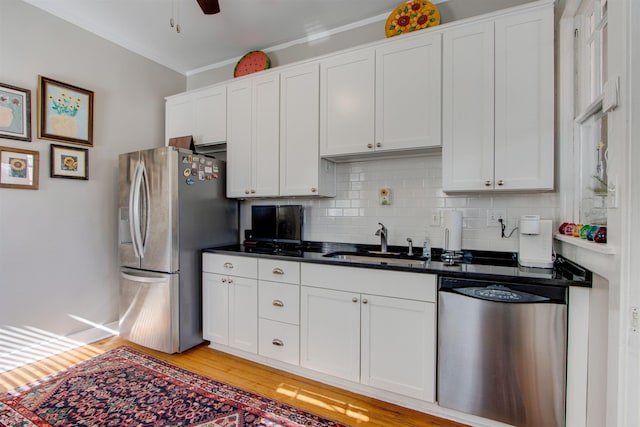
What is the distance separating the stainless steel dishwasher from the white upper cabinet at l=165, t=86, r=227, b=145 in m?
2.54

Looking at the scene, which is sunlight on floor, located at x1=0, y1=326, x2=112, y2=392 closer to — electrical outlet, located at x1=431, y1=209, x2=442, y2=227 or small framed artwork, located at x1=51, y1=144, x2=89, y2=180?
small framed artwork, located at x1=51, y1=144, x2=89, y2=180

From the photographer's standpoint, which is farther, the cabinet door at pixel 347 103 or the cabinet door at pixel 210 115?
the cabinet door at pixel 210 115

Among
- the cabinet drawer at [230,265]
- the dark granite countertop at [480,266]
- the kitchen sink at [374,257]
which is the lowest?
the cabinet drawer at [230,265]

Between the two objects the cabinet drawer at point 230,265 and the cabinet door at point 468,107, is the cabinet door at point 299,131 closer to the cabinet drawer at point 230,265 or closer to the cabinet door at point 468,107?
the cabinet drawer at point 230,265

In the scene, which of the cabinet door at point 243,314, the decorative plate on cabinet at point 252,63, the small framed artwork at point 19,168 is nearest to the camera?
the small framed artwork at point 19,168

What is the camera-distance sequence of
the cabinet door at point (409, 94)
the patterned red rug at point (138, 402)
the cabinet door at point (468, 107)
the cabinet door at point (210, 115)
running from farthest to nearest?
the cabinet door at point (210, 115)
the cabinet door at point (409, 94)
the cabinet door at point (468, 107)
the patterned red rug at point (138, 402)

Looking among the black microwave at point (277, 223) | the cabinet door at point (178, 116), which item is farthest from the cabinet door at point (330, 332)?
the cabinet door at point (178, 116)

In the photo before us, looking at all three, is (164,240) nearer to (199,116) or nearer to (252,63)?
(199,116)

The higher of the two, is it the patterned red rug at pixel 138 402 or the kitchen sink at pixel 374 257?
the kitchen sink at pixel 374 257

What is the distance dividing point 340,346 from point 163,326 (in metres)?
1.59

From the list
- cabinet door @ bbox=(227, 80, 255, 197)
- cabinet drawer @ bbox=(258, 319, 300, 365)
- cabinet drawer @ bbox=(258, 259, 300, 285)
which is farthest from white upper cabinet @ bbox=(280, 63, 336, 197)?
cabinet drawer @ bbox=(258, 319, 300, 365)

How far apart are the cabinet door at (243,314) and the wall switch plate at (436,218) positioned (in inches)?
59.4

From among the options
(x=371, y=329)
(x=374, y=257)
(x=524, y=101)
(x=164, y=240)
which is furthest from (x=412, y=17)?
(x=164, y=240)

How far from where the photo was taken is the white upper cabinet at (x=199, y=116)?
3096 millimetres
